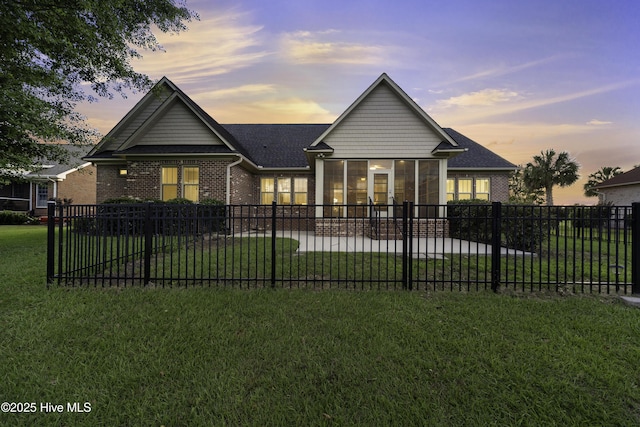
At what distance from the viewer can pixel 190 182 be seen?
1309cm

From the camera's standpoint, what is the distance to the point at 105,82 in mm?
12328

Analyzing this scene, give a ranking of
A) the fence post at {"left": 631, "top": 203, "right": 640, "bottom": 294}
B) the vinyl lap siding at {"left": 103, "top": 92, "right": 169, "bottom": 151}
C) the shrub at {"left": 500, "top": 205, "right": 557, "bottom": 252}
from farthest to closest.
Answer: the vinyl lap siding at {"left": 103, "top": 92, "right": 169, "bottom": 151}, the shrub at {"left": 500, "top": 205, "right": 557, "bottom": 252}, the fence post at {"left": 631, "top": 203, "right": 640, "bottom": 294}

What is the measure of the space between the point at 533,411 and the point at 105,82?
1746 cm

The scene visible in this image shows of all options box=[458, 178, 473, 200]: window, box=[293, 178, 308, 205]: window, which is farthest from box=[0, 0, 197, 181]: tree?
box=[458, 178, 473, 200]: window

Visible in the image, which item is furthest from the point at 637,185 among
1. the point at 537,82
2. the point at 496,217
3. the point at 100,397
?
the point at 100,397

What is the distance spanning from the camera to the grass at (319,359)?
2002 mm

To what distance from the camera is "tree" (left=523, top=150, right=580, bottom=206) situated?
27.6 metres

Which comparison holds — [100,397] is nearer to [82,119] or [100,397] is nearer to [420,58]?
[82,119]

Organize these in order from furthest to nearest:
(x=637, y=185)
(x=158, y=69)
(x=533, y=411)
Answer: (x=637, y=185) < (x=158, y=69) < (x=533, y=411)

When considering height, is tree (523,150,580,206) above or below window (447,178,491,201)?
above

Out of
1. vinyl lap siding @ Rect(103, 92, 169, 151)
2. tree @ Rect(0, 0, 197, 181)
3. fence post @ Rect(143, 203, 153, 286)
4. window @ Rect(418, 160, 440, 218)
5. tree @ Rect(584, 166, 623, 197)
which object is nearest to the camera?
fence post @ Rect(143, 203, 153, 286)

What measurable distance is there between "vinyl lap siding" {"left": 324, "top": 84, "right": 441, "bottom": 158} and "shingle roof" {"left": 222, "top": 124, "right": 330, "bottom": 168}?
392 cm

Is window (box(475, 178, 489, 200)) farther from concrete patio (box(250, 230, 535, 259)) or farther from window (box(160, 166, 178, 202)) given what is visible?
window (box(160, 166, 178, 202))

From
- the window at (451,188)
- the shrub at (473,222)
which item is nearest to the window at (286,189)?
the shrub at (473,222)
